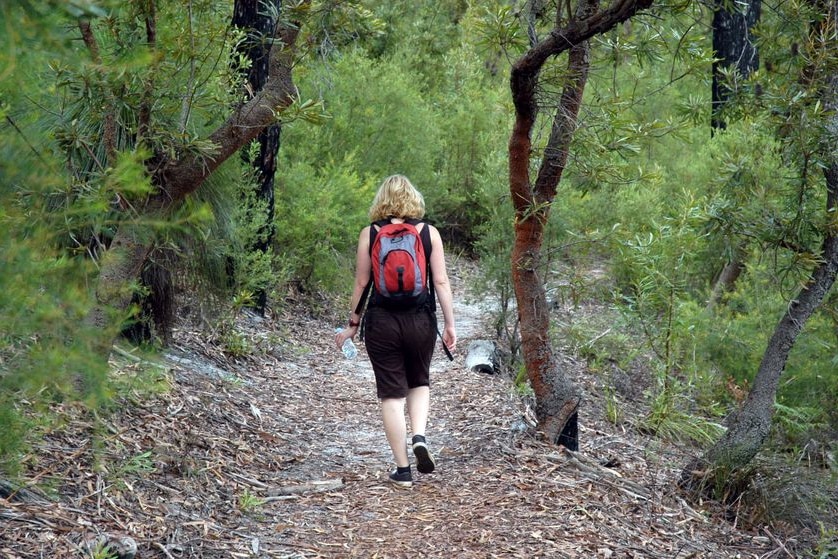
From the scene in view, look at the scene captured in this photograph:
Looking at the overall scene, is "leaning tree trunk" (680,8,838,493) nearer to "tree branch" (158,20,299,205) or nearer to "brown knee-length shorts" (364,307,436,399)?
"brown knee-length shorts" (364,307,436,399)

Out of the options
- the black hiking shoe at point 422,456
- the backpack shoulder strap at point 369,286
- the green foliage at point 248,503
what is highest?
the backpack shoulder strap at point 369,286

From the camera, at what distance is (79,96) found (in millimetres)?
5461

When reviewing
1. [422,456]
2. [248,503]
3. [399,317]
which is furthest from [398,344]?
[248,503]

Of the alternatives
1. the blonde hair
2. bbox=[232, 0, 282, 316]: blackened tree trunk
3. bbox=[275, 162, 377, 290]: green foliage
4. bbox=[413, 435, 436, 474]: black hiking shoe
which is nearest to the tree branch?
the blonde hair

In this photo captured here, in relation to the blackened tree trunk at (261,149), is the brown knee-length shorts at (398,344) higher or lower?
lower

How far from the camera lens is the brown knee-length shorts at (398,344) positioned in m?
5.66

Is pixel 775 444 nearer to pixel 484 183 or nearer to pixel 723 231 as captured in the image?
pixel 723 231

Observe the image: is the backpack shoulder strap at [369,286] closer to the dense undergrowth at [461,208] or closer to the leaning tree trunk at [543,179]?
the dense undergrowth at [461,208]

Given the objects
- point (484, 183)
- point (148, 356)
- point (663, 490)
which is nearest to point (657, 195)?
point (484, 183)

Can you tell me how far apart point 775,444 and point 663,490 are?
308cm

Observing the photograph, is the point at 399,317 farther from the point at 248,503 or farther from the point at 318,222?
the point at 318,222

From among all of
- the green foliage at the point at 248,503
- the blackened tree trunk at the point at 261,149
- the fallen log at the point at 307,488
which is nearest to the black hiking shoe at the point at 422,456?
the fallen log at the point at 307,488

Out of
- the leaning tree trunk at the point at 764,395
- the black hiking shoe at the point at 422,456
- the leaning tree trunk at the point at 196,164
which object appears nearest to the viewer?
the leaning tree trunk at the point at 196,164

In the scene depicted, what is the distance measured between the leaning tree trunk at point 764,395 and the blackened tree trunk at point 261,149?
4792 millimetres
